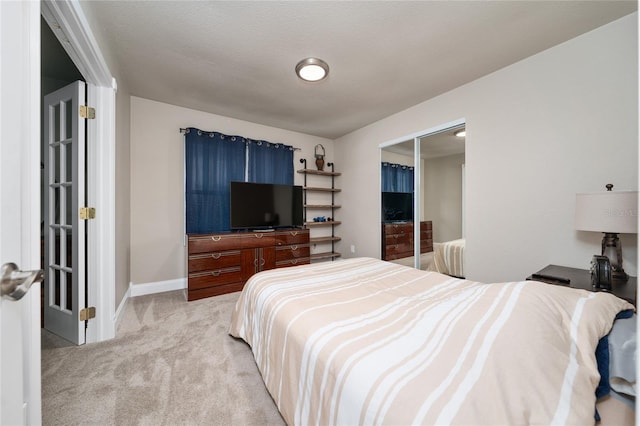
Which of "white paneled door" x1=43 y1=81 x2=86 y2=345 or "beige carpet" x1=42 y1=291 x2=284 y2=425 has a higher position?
"white paneled door" x1=43 y1=81 x2=86 y2=345

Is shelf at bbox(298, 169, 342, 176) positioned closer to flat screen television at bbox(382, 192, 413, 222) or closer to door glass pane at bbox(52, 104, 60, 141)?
flat screen television at bbox(382, 192, 413, 222)

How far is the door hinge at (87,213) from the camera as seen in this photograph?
1.96 metres

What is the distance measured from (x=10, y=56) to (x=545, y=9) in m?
2.96

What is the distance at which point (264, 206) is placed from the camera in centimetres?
383

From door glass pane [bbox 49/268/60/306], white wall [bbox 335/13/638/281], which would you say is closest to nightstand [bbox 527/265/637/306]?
white wall [bbox 335/13/638/281]

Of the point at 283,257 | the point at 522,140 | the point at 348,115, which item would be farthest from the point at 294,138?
the point at 522,140

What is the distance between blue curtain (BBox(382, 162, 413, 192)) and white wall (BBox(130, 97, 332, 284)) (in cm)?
284

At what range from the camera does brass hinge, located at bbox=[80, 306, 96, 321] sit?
2.01m

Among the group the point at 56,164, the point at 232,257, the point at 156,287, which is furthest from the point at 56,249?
the point at 232,257

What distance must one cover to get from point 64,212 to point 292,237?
256 centimetres

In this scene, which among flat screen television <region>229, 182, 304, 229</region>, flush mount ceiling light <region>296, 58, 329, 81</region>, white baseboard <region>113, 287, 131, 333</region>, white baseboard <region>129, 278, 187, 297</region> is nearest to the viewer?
white baseboard <region>113, 287, 131, 333</region>

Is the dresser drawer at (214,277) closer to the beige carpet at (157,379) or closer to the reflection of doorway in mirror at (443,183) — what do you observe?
the beige carpet at (157,379)

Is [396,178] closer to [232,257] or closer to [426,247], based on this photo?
[426,247]

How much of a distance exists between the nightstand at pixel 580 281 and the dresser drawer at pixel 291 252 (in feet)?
9.57
